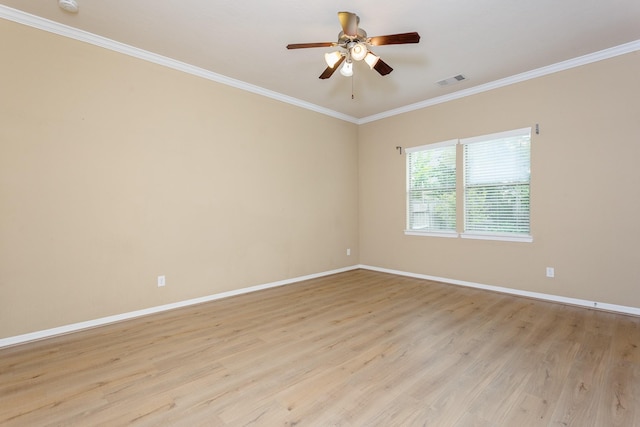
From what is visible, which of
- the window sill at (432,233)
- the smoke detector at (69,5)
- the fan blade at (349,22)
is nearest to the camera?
the fan blade at (349,22)

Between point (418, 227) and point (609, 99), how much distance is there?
2.88 m

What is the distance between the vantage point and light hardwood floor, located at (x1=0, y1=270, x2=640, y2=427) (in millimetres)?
1741

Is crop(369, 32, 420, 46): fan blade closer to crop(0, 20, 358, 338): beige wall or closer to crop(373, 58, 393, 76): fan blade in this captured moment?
crop(373, 58, 393, 76): fan blade

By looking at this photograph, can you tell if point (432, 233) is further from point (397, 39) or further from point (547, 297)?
point (397, 39)

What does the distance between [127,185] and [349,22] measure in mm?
2814

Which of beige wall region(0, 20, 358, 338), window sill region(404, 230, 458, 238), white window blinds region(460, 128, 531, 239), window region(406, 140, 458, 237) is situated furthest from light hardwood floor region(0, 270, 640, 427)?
window region(406, 140, 458, 237)

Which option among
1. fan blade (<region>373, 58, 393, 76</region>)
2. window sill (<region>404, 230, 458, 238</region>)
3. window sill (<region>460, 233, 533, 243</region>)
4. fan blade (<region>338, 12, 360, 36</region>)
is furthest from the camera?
window sill (<region>404, 230, 458, 238</region>)

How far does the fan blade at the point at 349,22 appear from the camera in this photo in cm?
233

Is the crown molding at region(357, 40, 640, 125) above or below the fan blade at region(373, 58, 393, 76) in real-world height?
above

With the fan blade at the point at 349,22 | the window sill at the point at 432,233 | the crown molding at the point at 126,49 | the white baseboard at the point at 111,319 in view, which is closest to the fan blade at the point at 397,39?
the fan blade at the point at 349,22

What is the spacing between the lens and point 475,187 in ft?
14.8

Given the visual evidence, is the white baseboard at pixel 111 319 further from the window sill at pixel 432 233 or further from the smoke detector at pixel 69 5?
the smoke detector at pixel 69 5

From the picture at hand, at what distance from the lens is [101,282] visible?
10.2 ft

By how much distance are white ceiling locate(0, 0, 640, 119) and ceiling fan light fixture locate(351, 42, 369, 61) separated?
0.35 metres
